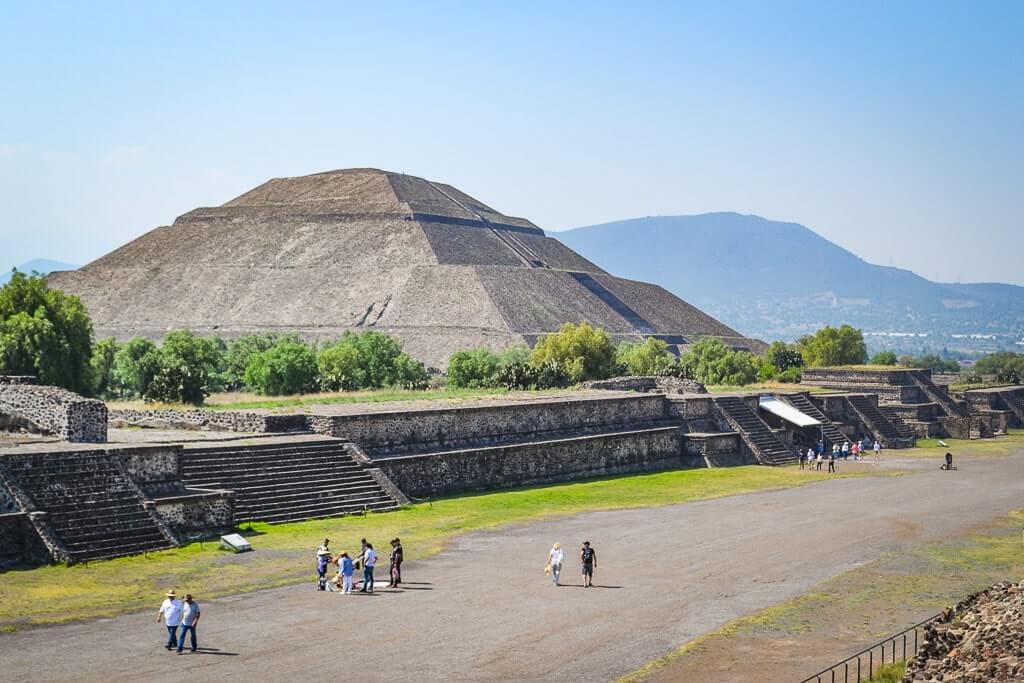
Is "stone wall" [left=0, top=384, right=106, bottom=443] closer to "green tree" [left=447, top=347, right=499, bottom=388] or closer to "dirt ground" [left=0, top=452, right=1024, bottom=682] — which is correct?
"dirt ground" [left=0, top=452, right=1024, bottom=682]

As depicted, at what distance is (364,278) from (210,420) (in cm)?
7559

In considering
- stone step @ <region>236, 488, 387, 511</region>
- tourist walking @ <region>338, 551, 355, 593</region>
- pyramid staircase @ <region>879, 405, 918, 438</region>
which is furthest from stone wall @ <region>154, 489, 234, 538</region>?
pyramid staircase @ <region>879, 405, 918, 438</region>

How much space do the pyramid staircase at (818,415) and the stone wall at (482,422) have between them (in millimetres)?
9139

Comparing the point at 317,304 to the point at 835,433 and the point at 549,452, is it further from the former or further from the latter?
the point at 549,452

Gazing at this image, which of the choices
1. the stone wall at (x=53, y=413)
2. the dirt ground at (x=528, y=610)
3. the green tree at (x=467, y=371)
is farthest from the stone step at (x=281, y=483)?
the green tree at (x=467, y=371)

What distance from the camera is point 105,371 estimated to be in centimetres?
5616

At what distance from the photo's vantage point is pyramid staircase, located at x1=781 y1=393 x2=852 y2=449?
169 feet

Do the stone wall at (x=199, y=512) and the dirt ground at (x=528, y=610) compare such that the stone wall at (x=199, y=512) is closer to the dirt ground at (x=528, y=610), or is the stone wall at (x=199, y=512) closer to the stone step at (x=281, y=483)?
the stone step at (x=281, y=483)

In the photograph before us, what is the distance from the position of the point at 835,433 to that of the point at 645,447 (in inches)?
525

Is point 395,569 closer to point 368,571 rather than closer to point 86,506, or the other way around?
point 368,571

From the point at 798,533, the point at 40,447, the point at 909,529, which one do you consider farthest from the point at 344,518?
the point at 909,529

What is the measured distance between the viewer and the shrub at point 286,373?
51.5 meters

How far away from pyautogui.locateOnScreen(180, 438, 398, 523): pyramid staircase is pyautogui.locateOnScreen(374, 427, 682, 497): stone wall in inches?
55.8

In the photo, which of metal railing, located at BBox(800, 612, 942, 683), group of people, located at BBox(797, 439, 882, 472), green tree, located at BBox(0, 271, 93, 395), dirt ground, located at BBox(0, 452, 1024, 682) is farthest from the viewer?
group of people, located at BBox(797, 439, 882, 472)
